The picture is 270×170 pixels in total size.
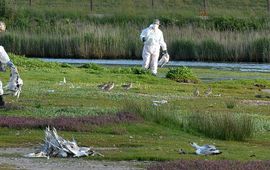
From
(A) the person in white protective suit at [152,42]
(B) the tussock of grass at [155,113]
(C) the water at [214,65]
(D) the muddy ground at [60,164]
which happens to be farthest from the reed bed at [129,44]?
(D) the muddy ground at [60,164]

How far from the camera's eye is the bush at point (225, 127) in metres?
20.2

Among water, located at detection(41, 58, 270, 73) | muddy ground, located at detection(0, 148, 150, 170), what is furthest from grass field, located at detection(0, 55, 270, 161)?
water, located at detection(41, 58, 270, 73)

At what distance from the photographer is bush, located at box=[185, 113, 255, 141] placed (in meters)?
20.2

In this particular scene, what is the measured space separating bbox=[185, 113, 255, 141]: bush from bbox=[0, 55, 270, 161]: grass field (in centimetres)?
6

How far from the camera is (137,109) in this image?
22625 mm

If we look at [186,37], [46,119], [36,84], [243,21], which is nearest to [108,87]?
[36,84]

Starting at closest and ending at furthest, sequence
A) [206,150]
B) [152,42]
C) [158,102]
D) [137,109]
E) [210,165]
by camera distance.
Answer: [210,165] < [206,150] < [137,109] < [158,102] < [152,42]

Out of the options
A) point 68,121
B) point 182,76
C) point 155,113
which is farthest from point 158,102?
point 182,76

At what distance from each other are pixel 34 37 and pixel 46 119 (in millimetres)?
43691

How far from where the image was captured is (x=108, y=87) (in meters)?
30.8

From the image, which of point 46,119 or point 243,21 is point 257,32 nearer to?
point 243,21

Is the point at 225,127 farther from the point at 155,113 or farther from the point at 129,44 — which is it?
the point at 129,44

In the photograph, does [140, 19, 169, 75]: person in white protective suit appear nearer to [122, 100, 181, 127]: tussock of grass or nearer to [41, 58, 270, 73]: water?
[41, 58, 270, 73]: water

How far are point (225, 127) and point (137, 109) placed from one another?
9.66 feet
